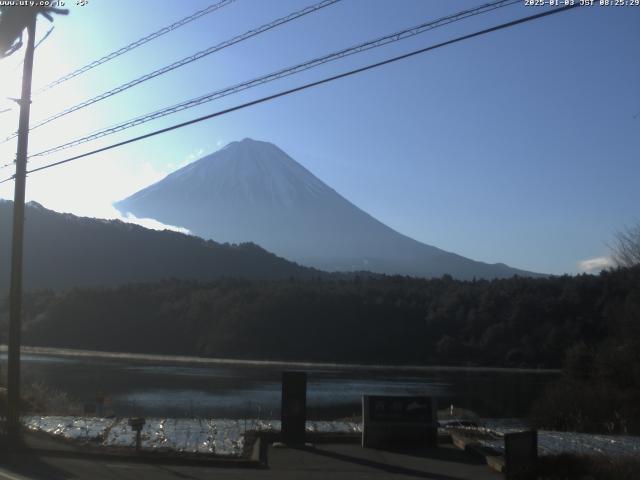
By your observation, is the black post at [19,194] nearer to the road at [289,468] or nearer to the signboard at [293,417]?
the road at [289,468]

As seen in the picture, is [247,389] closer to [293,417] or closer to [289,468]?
[293,417]

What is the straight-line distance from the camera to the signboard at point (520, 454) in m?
12.1

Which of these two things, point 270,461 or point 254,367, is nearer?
point 270,461

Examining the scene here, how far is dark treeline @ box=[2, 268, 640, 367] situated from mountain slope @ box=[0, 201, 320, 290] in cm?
1993

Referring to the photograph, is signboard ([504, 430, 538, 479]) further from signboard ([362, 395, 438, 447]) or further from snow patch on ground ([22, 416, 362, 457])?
snow patch on ground ([22, 416, 362, 457])

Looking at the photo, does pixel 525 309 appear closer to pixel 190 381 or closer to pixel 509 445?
pixel 190 381

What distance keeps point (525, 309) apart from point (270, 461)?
186ft

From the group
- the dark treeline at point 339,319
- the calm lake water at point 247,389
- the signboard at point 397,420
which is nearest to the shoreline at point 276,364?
the calm lake water at point 247,389

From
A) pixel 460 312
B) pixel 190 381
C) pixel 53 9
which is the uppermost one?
pixel 53 9

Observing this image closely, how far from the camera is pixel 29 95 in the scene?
17109mm

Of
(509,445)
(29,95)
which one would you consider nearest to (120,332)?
(29,95)

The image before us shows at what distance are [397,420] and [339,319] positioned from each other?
6305 centimetres

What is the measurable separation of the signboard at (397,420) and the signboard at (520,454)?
13.0 ft

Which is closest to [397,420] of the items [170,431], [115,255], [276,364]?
[170,431]
